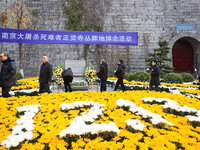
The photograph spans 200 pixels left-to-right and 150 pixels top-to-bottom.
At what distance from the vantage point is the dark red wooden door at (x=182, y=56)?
14.7 m

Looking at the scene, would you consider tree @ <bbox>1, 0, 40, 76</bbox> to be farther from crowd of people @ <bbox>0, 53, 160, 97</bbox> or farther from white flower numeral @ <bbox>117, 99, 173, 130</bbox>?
white flower numeral @ <bbox>117, 99, 173, 130</bbox>

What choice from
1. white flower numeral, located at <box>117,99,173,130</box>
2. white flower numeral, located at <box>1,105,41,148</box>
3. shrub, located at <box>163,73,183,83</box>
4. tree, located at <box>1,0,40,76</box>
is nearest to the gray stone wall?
tree, located at <box>1,0,40,76</box>

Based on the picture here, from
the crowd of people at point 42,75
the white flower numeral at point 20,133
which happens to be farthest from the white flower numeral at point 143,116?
the crowd of people at point 42,75

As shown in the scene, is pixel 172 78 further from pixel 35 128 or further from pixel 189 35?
pixel 35 128

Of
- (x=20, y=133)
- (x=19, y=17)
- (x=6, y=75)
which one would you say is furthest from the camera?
(x=19, y=17)

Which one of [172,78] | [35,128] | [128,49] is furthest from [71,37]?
[35,128]

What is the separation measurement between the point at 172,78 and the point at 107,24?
350 inches

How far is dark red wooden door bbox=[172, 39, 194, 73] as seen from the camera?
14.7 metres

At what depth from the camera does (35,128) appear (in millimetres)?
1611

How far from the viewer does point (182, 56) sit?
14.7 m

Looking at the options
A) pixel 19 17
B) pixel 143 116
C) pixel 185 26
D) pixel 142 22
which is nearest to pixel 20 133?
pixel 143 116

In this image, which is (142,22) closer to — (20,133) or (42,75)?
(42,75)

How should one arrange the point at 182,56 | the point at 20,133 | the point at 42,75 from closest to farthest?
the point at 20,133 < the point at 42,75 < the point at 182,56

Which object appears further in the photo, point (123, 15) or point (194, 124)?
point (123, 15)
